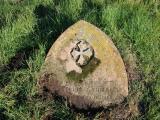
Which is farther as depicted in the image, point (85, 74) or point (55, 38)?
point (55, 38)

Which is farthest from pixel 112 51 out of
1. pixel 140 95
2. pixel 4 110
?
pixel 4 110

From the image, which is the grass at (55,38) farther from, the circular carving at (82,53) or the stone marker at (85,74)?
the circular carving at (82,53)

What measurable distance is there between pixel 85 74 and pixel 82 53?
0.69 ft

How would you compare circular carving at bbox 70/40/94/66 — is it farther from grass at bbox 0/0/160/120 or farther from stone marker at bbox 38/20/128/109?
grass at bbox 0/0/160/120

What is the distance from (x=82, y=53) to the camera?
3785mm

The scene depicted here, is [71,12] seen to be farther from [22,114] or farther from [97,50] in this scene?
[22,114]

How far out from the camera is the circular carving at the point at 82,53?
3785 mm

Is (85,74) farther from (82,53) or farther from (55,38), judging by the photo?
(55,38)

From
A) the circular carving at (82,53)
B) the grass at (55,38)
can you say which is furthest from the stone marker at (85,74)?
the grass at (55,38)

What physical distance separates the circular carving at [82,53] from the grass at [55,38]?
0.37 meters

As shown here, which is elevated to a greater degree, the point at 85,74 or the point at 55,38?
the point at 55,38

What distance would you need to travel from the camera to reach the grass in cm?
365

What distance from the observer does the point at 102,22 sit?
15.0 ft

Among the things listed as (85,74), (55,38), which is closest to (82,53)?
(85,74)
